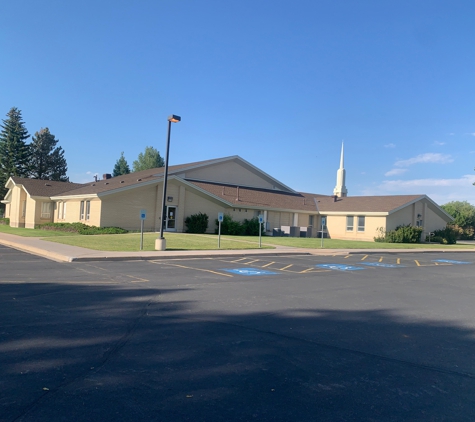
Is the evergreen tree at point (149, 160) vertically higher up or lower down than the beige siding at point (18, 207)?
higher up

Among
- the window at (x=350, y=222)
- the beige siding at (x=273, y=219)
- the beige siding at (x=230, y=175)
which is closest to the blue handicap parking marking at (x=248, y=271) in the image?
the beige siding at (x=273, y=219)

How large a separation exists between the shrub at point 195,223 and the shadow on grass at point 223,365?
81.9 ft

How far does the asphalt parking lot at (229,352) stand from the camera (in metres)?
3.92

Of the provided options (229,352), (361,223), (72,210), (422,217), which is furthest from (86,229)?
(422,217)

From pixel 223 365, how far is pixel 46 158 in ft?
236

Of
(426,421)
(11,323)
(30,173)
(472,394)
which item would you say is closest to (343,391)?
(426,421)

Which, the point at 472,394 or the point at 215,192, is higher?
the point at 215,192

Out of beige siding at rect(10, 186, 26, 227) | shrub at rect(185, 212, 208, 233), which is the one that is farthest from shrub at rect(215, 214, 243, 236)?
beige siding at rect(10, 186, 26, 227)

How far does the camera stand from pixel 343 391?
4371mm

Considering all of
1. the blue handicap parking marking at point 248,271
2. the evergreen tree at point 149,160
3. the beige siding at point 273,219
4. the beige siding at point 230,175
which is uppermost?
the evergreen tree at point 149,160

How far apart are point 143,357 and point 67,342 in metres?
1.19

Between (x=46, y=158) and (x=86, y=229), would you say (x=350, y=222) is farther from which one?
(x=46, y=158)

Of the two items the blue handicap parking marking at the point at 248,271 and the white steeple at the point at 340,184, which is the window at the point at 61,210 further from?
the white steeple at the point at 340,184

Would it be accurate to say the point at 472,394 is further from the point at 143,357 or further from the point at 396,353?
the point at 143,357
